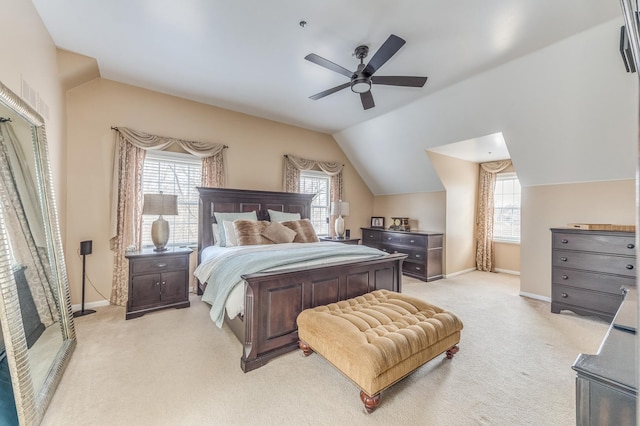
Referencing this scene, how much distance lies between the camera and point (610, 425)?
2.95ft

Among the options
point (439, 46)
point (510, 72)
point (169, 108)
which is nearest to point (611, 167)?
point (510, 72)

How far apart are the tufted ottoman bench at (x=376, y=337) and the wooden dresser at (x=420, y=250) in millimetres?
2814

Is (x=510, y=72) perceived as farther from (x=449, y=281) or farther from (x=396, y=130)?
(x=449, y=281)

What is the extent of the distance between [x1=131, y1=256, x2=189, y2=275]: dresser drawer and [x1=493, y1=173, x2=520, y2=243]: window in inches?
243

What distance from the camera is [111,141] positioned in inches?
141

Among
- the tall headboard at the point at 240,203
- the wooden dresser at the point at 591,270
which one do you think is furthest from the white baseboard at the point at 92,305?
the wooden dresser at the point at 591,270

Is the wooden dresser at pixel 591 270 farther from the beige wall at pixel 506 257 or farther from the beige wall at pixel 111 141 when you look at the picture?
the beige wall at pixel 111 141

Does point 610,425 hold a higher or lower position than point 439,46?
lower

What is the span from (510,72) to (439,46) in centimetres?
109

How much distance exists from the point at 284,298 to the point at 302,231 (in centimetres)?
194

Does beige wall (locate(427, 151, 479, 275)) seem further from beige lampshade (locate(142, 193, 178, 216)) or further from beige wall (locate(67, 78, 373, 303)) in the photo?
beige lampshade (locate(142, 193, 178, 216))

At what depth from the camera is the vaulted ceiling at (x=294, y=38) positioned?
2266mm

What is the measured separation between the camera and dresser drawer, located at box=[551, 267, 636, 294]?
9.87 ft

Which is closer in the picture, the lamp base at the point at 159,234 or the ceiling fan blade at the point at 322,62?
the ceiling fan blade at the point at 322,62
